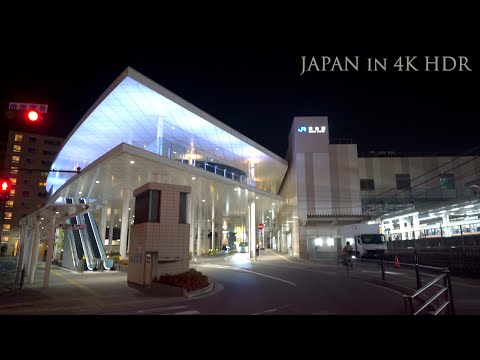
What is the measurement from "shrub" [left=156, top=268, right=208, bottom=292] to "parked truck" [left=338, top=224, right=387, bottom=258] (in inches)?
753

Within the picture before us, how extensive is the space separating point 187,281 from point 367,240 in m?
21.9

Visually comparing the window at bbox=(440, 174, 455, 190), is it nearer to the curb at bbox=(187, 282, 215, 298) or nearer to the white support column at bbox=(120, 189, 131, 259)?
the white support column at bbox=(120, 189, 131, 259)

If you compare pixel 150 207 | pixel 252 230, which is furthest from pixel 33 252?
pixel 252 230

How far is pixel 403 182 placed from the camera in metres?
42.5

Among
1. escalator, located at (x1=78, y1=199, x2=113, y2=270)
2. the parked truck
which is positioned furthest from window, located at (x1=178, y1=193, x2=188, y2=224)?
the parked truck

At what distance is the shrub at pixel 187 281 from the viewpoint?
10292 millimetres

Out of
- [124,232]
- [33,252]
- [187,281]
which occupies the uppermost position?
[124,232]

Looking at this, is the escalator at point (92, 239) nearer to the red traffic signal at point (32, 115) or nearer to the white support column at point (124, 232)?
the white support column at point (124, 232)

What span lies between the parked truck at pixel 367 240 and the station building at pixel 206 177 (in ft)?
9.41

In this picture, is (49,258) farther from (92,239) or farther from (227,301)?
(92,239)

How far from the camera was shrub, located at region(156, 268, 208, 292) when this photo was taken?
10.3 m
